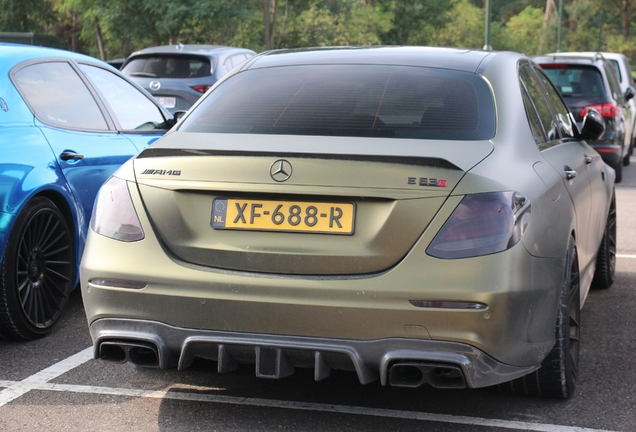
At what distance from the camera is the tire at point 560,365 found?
13.1 feet

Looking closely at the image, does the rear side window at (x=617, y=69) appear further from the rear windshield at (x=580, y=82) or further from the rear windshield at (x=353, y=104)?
the rear windshield at (x=353, y=104)

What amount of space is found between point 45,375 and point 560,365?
2.33 meters

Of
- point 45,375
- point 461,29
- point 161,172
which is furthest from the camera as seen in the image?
point 461,29

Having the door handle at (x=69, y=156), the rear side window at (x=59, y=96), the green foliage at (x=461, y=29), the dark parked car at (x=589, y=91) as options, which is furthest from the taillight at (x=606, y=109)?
the green foliage at (x=461, y=29)

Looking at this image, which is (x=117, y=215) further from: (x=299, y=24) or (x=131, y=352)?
(x=299, y=24)

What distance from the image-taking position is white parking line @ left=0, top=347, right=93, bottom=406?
4269mm

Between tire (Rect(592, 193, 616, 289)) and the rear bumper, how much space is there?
9.42ft

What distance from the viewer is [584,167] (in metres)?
5.11

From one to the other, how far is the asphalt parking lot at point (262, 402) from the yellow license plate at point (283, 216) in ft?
2.74

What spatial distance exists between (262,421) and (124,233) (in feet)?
3.04

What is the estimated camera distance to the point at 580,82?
1316 cm

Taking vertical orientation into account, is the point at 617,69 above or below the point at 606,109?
below

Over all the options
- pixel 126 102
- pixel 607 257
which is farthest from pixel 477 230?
pixel 126 102

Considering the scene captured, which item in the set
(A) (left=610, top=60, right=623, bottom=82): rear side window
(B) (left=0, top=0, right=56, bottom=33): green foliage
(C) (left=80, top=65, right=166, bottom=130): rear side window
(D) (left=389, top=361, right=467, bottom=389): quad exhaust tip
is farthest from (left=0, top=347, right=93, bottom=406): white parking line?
(B) (left=0, top=0, right=56, bottom=33): green foliage
